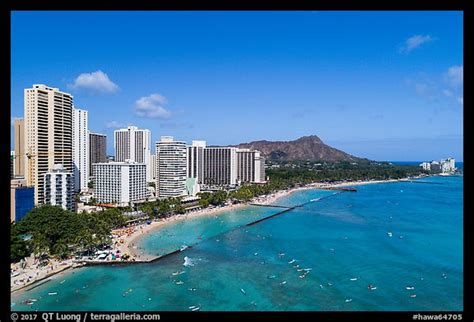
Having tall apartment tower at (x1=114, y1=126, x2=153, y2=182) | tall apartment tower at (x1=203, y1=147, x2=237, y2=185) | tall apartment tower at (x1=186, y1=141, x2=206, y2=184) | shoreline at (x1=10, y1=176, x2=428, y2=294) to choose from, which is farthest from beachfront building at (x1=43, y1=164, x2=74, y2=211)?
tall apartment tower at (x1=203, y1=147, x2=237, y2=185)

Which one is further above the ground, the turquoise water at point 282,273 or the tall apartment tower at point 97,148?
the tall apartment tower at point 97,148

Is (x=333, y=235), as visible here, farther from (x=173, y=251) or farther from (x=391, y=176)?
(x=391, y=176)

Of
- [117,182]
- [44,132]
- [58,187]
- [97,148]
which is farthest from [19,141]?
[97,148]

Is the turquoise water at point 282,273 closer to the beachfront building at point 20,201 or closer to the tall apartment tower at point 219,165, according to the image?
the beachfront building at point 20,201

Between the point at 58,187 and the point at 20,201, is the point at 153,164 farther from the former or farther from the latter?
the point at 20,201

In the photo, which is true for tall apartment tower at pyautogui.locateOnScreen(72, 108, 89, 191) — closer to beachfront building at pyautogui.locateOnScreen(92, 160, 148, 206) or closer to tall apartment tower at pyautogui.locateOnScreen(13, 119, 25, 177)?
beachfront building at pyautogui.locateOnScreen(92, 160, 148, 206)
